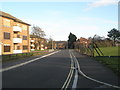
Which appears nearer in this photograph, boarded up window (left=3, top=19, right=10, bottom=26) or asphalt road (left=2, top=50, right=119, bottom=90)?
asphalt road (left=2, top=50, right=119, bottom=90)

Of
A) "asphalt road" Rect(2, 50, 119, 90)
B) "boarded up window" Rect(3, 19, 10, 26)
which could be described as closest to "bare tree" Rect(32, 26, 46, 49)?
"boarded up window" Rect(3, 19, 10, 26)

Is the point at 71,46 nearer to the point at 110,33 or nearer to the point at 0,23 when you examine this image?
the point at 110,33

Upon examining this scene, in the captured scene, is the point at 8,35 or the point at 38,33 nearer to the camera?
the point at 8,35

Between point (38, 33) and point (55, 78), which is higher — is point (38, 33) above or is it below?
above

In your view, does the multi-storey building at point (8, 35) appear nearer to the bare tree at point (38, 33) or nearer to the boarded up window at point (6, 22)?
the boarded up window at point (6, 22)

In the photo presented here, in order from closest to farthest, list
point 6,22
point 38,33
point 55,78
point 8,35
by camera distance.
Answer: point 55,78
point 6,22
point 8,35
point 38,33

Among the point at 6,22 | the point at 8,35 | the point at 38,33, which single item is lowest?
the point at 8,35

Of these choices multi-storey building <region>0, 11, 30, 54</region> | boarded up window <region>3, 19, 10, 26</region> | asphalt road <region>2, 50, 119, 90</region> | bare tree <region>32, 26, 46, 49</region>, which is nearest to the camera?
asphalt road <region>2, 50, 119, 90</region>

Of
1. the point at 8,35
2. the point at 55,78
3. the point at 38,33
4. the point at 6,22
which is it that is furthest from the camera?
the point at 38,33

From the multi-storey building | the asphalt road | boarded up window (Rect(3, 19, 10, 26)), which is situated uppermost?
boarded up window (Rect(3, 19, 10, 26))

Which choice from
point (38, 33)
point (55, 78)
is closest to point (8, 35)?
point (55, 78)

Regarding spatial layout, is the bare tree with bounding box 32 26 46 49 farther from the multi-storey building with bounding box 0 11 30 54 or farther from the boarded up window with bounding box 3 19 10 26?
the boarded up window with bounding box 3 19 10 26

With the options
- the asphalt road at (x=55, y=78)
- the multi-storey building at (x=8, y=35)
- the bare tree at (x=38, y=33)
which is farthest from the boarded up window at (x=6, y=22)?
the bare tree at (x=38, y=33)

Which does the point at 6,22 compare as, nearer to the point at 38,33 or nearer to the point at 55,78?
the point at 55,78
